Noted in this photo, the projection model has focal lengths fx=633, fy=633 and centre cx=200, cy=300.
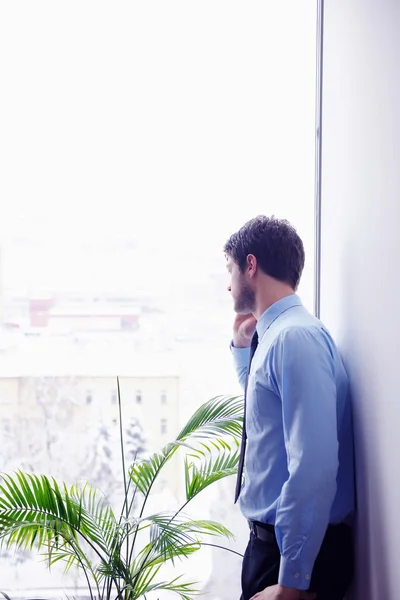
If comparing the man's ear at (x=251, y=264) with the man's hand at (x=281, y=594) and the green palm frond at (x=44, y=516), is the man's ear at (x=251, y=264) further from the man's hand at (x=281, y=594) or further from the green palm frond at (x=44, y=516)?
the green palm frond at (x=44, y=516)

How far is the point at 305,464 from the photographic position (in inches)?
50.9

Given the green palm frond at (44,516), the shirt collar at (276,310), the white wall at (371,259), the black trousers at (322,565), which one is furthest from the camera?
the green palm frond at (44,516)

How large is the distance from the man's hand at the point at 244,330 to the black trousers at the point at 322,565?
669mm

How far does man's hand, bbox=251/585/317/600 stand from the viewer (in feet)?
4.32

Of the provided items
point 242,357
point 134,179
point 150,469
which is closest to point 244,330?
point 242,357

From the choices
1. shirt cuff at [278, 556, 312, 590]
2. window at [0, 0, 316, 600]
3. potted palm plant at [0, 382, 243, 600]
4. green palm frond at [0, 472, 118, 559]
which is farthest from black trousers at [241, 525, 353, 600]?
window at [0, 0, 316, 600]

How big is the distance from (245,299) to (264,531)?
1.92ft

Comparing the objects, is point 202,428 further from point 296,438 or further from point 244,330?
point 296,438

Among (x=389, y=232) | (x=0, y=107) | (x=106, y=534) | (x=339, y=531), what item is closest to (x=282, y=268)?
(x=389, y=232)

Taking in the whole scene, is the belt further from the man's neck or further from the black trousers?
the man's neck

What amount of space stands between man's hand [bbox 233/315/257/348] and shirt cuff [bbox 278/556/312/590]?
33.3 inches

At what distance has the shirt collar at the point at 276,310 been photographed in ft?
5.25

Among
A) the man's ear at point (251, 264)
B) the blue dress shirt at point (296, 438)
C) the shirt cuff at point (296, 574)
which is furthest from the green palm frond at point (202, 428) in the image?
the shirt cuff at point (296, 574)

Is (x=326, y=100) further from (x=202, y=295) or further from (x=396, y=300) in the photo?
(x=396, y=300)
